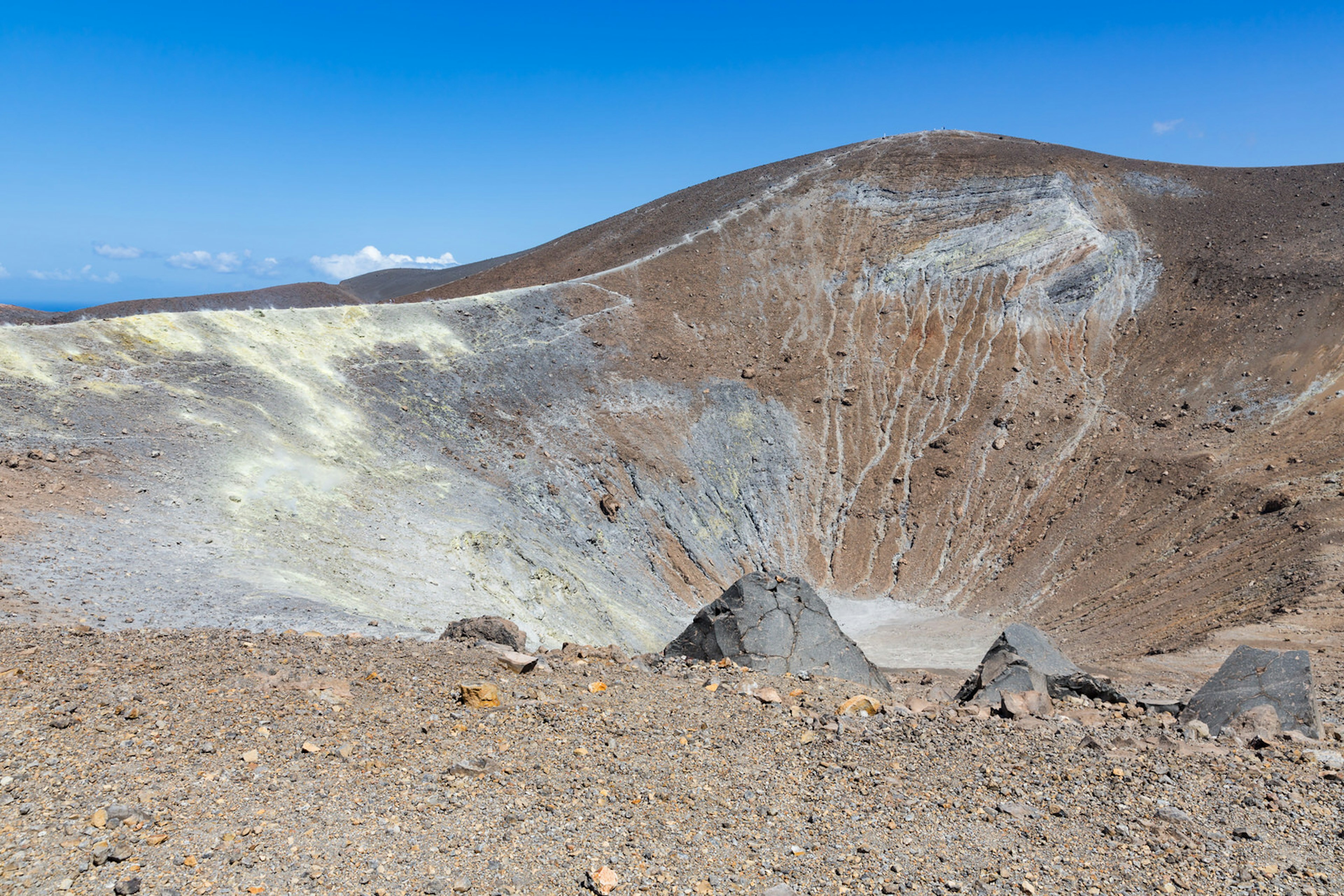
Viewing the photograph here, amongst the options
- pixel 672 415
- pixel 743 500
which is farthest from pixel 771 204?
pixel 743 500

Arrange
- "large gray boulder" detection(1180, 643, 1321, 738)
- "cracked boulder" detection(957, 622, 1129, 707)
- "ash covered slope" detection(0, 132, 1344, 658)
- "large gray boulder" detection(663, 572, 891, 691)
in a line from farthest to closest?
"ash covered slope" detection(0, 132, 1344, 658) < "large gray boulder" detection(663, 572, 891, 691) < "cracked boulder" detection(957, 622, 1129, 707) < "large gray boulder" detection(1180, 643, 1321, 738)

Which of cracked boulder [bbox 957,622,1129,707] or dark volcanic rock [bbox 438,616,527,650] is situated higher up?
dark volcanic rock [bbox 438,616,527,650]

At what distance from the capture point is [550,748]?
23.6ft

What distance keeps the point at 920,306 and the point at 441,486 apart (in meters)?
23.2

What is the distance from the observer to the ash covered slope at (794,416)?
17156 mm

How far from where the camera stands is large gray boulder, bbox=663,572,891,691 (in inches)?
480

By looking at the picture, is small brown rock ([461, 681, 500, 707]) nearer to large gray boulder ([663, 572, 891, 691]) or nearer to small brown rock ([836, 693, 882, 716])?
small brown rock ([836, 693, 882, 716])

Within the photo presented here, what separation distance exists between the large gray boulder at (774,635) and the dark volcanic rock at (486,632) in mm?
2668

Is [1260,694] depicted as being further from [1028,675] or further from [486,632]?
[486,632]

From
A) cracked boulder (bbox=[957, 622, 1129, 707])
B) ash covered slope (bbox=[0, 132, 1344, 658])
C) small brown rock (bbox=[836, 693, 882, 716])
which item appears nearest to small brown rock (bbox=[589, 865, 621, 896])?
small brown rock (bbox=[836, 693, 882, 716])

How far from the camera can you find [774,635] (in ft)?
41.3

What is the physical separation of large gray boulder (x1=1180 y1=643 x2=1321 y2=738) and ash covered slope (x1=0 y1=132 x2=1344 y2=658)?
8.11 metres

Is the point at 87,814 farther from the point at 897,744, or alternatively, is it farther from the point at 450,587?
the point at 450,587

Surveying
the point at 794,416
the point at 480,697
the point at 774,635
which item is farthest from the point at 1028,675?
the point at 794,416
